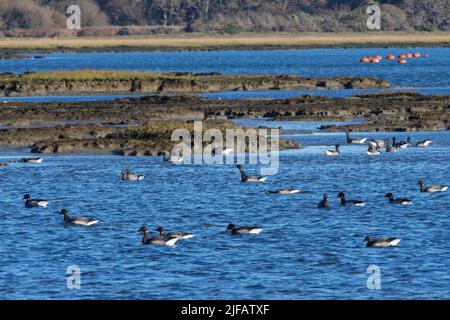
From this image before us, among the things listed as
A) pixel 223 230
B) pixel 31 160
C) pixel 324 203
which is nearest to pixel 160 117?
pixel 31 160

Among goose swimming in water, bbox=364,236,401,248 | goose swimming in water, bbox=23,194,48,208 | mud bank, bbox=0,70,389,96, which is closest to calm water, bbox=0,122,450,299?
goose swimming in water, bbox=364,236,401,248

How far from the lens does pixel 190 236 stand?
27828mm

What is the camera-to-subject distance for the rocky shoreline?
156 ft

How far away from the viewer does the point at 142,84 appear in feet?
271

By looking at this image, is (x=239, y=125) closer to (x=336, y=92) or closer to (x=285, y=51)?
(x=336, y=92)

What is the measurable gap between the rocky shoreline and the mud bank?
12530 mm

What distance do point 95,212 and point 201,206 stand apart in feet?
9.89

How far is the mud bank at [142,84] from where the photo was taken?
269 ft

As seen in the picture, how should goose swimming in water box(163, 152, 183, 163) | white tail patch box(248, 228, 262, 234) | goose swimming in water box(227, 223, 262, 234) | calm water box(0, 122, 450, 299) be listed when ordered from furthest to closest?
goose swimming in water box(163, 152, 183, 163), white tail patch box(248, 228, 262, 234), goose swimming in water box(227, 223, 262, 234), calm water box(0, 122, 450, 299)

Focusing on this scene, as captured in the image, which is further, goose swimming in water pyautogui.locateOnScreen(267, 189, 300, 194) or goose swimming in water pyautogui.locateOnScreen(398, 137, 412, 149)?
goose swimming in water pyautogui.locateOnScreen(398, 137, 412, 149)

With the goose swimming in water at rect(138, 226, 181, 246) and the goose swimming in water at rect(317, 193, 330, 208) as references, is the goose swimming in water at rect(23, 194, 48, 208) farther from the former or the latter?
the goose swimming in water at rect(317, 193, 330, 208)

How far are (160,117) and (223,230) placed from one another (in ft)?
96.5

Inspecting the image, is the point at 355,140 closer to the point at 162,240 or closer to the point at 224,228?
the point at 224,228

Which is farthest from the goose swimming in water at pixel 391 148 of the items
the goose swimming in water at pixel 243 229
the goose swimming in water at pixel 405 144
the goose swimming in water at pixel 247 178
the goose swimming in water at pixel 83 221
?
the goose swimming in water at pixel 83 221
